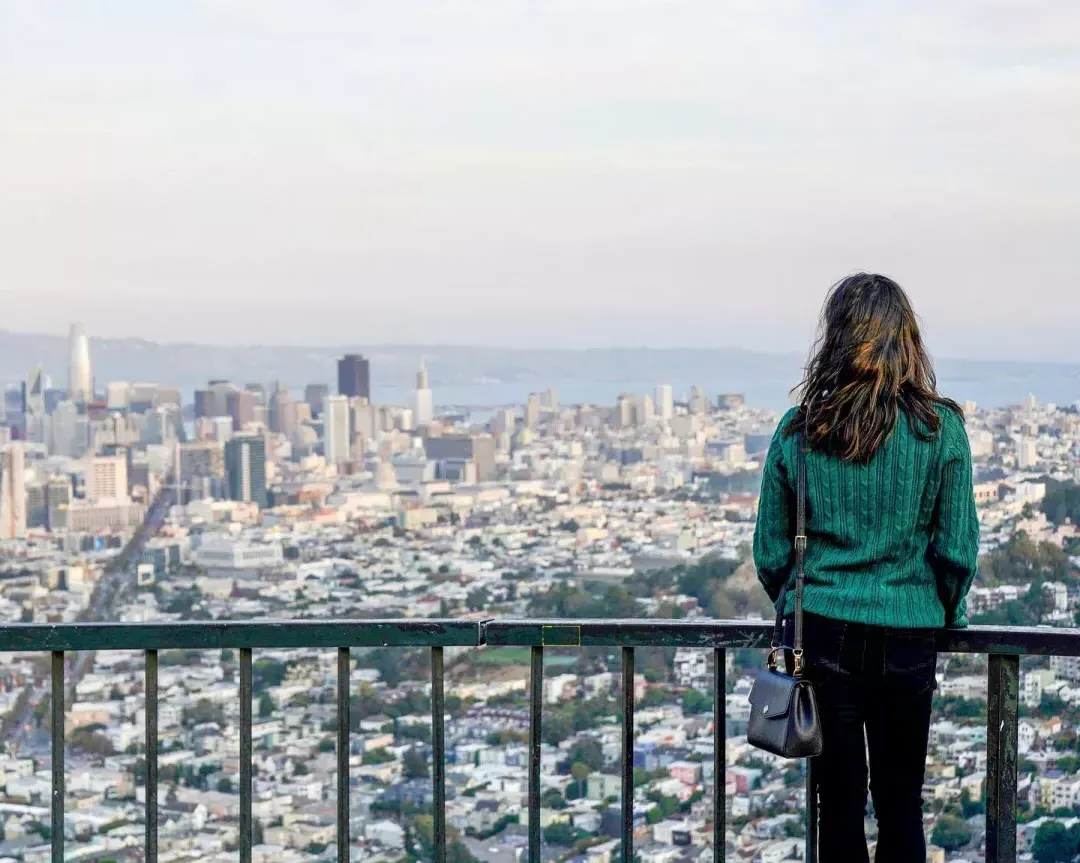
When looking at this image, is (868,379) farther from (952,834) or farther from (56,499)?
(56,499)

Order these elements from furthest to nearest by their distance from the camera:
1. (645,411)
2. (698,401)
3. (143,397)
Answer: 1. (143,397)
2. (645,411)
3. (698,401)

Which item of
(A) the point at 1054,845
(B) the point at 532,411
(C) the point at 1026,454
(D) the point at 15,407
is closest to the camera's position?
(A) the point at 1054,845

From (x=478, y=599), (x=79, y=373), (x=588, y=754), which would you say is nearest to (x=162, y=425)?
(x=79, y=373)

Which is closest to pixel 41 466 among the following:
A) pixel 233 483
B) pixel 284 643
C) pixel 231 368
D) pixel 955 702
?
pixel 233 483

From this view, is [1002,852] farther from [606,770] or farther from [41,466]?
[41,466]

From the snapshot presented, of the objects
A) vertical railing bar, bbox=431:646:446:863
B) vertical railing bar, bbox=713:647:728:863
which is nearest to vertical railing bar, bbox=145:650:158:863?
vertical railing bar, bbox=431:646:446:863

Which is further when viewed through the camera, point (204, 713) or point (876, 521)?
point (204, 713)

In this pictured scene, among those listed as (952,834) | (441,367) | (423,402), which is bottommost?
(952,834)

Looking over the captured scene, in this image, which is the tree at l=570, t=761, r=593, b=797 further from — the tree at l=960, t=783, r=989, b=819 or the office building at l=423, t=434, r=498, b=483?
the office building at l=423, t=434, r=498, b=483
